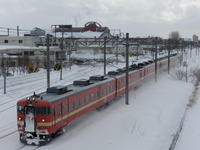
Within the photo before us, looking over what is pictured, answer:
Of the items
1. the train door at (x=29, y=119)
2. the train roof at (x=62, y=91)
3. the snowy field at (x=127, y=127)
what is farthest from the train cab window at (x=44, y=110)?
the snowy field at (x=127, y=127)

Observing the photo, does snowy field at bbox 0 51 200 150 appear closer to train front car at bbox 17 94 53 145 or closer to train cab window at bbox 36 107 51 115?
train front car at bbox 17 94 53 145

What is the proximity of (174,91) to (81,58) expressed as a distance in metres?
47.7

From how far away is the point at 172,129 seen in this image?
1862 cm

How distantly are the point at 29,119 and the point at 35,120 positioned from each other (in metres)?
0.37

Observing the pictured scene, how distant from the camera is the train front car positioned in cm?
1509

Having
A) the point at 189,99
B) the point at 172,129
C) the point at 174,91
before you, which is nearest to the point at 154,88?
the point at 174,91

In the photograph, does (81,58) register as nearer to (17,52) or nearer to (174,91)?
(17,52)

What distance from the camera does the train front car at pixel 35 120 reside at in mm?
15094

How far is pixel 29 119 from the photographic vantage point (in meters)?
15.3

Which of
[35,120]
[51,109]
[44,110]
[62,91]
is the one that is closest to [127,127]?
[62,91]

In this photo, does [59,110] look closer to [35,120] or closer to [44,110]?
[44,110]

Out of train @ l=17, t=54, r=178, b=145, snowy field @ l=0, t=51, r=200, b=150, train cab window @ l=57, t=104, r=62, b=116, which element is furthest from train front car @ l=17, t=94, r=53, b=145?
train cab window @ l=57, t=104, r=62, b=116

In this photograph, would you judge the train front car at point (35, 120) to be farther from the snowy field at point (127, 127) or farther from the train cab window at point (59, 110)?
the train cab window at point (59, 110)

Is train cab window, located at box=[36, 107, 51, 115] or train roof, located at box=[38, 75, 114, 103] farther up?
train roof, located at box=[38, 75, 114, 103]
